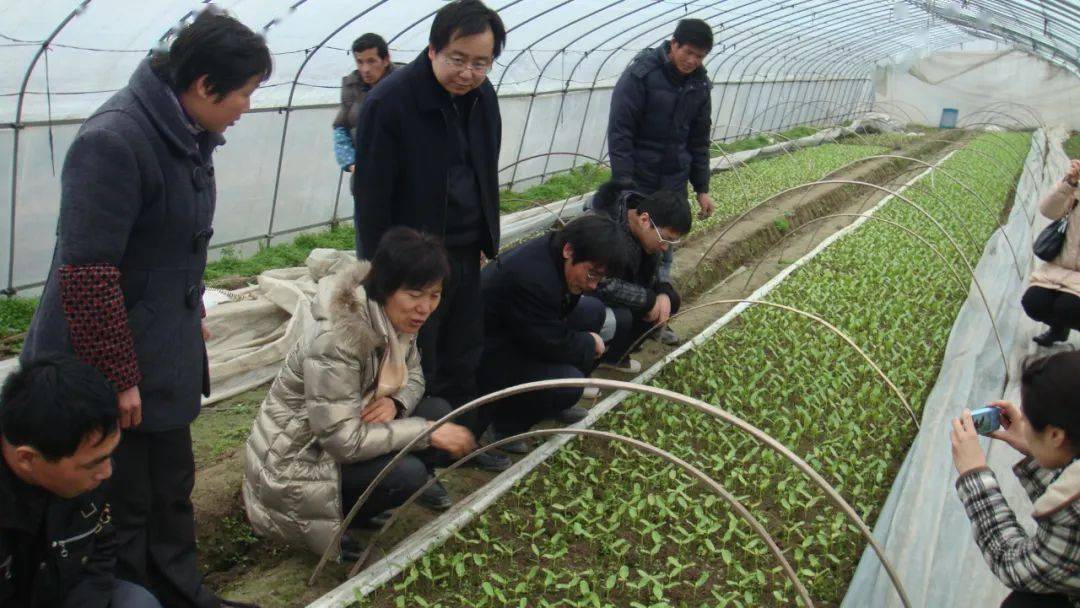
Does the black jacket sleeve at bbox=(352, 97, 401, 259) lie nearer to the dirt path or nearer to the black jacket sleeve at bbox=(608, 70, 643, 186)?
the dirt path

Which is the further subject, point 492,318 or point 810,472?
point 492,318

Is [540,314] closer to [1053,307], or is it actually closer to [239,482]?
[239,482]

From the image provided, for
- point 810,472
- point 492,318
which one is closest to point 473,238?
point 492,318

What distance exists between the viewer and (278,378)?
121 inches

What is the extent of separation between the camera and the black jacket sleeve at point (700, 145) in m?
5.74

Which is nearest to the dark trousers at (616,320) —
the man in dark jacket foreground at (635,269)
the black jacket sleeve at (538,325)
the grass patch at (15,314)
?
the man in dark jacket foreground at (635,269)

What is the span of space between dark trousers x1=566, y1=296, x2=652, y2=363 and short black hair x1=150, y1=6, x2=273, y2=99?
2.61 m

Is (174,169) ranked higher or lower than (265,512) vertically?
higher

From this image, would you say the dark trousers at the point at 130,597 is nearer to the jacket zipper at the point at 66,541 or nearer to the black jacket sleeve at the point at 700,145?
the jacket zipper at the point at 66,541

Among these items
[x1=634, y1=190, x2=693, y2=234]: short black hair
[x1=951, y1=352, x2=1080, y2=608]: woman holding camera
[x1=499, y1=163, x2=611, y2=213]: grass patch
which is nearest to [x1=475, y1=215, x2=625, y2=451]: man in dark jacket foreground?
[x1=634, y1=190, x2=693, y2=234]: short black hair

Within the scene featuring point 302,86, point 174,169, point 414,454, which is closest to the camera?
point 174,169

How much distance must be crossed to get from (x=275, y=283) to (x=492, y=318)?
2122 mm

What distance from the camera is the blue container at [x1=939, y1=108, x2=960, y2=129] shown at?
3194 centimetres

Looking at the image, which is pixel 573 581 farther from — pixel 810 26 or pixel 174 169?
pixel 810 26
